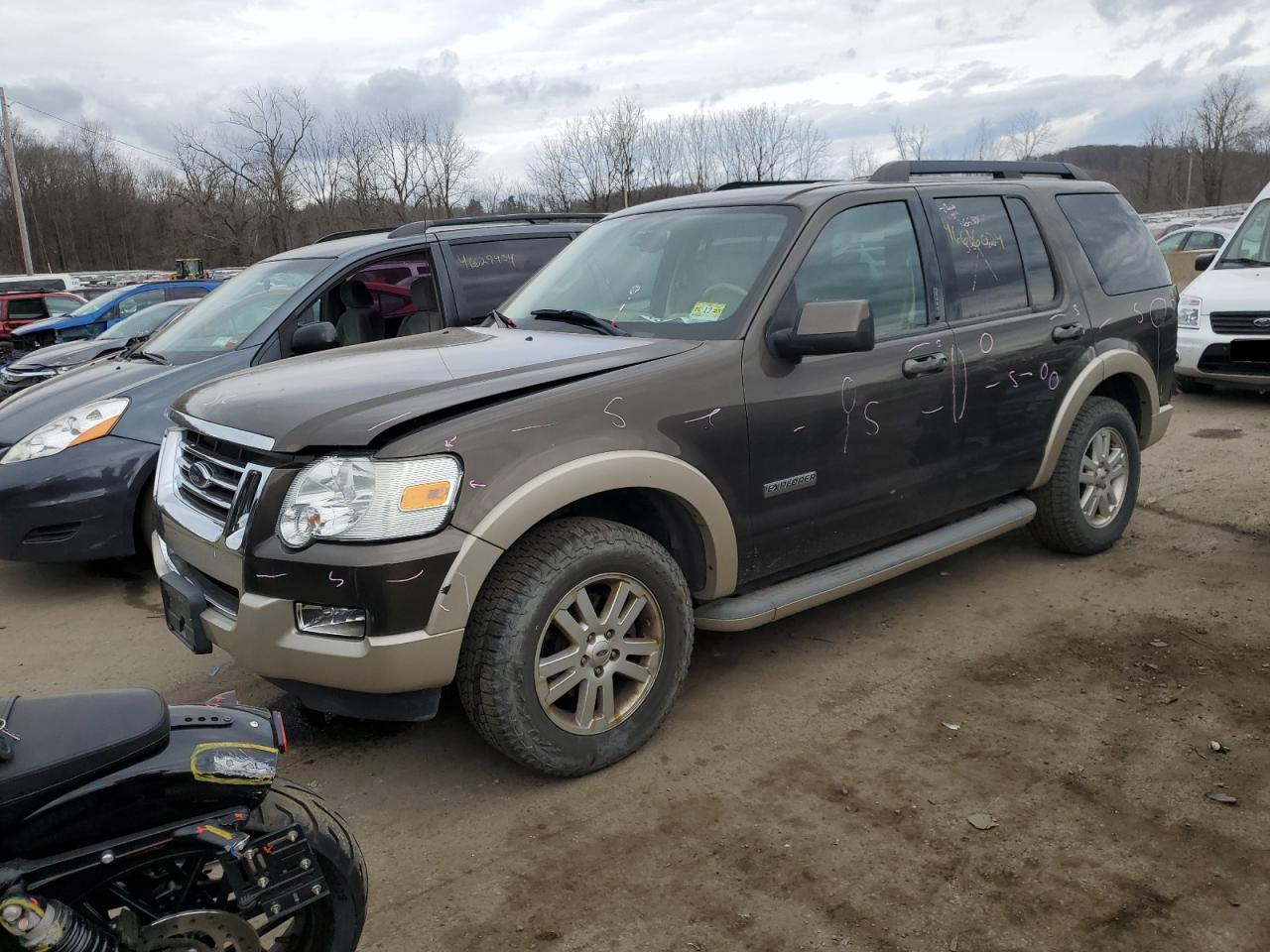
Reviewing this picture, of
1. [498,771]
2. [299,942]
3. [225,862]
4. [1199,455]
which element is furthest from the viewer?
[1199,455]

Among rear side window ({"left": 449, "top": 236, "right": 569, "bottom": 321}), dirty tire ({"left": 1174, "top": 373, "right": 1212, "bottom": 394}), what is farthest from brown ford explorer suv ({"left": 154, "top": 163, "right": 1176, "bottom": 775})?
dirty tire ({"left": 1174, "top": 373, "right": 1212, "bottom": 394})

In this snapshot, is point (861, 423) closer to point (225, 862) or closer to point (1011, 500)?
point (1011, 500)

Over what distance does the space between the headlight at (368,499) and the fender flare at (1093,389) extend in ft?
10.5

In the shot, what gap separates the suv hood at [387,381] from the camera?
9.71ft

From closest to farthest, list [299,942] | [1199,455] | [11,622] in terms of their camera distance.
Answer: [299,942] < [11,622] < [1199,455]

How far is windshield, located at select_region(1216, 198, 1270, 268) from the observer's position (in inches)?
384

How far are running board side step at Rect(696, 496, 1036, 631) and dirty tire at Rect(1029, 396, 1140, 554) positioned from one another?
0.21 metres

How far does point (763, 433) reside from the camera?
3.63 metres

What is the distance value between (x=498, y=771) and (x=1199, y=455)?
633cm

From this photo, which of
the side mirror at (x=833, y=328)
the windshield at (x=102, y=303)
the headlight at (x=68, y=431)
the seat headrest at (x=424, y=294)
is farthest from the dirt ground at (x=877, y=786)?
the windshield at (x=102, y=303)

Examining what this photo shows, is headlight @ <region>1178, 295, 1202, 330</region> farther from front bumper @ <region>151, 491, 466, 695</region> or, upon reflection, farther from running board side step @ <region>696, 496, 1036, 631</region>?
front bumper @ <region>151, 491, 466, 695</region>

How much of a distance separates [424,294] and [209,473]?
312 centimetres

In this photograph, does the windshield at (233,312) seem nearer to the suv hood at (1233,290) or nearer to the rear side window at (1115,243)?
the rear side window at (1115,243)

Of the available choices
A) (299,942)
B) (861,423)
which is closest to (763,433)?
(861,423)
